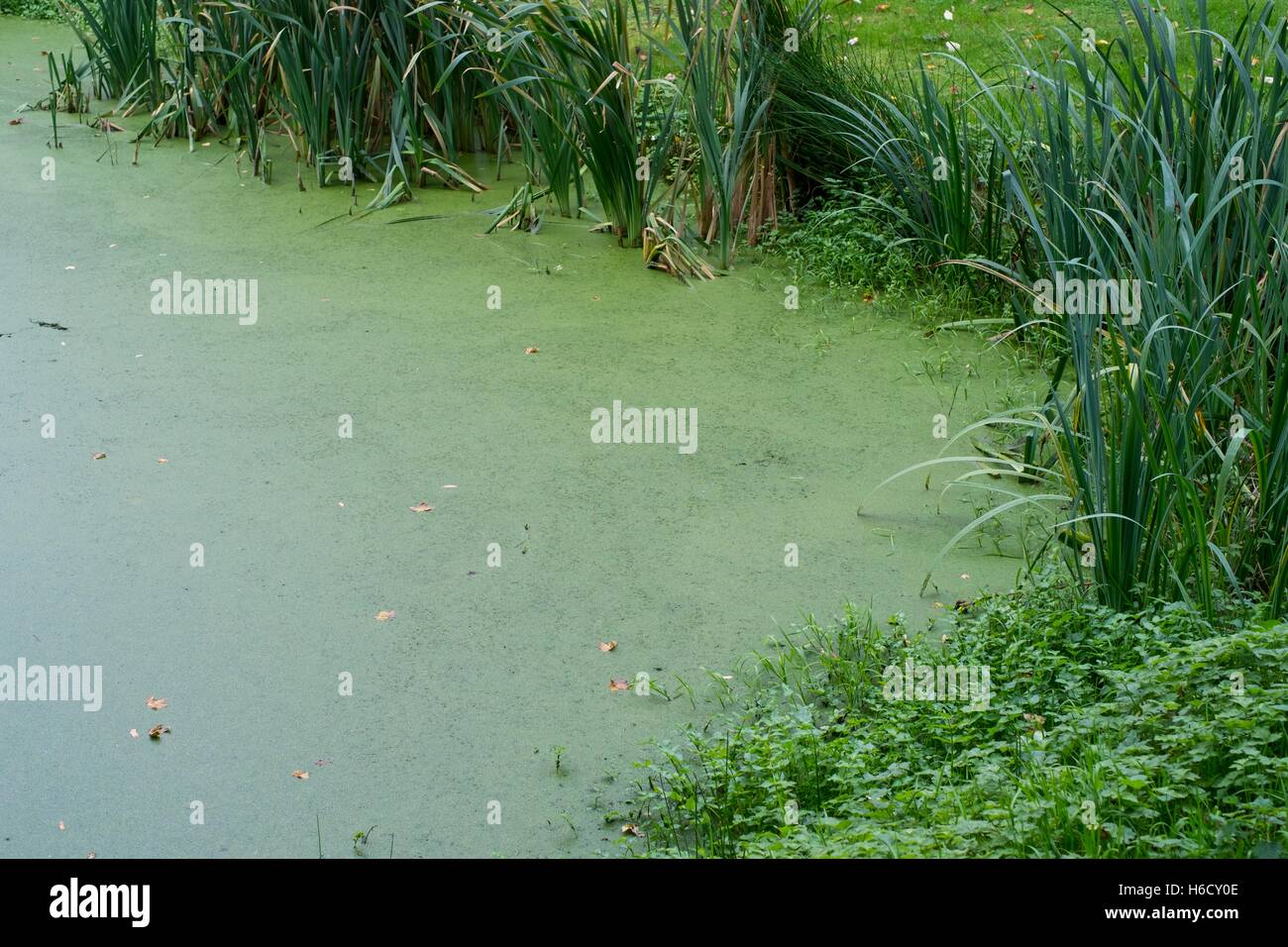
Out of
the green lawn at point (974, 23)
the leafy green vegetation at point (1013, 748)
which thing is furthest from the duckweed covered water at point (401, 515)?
the green lawn at point (974, 23)

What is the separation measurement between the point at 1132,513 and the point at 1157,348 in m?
0.42

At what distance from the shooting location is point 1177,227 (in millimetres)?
3721

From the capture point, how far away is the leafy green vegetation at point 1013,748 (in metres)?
2.37

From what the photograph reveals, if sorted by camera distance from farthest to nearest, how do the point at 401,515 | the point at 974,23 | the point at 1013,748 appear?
the point at 974,23 < the point at 401,515 < the point at 1013,748

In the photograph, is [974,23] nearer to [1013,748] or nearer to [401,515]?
[401,515]

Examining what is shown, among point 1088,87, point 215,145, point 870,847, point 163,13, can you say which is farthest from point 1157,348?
point 163,13

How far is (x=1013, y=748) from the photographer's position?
107 inches

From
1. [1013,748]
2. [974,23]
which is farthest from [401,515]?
[974,23]

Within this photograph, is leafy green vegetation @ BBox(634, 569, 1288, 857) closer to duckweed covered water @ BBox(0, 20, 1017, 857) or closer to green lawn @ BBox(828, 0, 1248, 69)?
duckweed covered water @ BBox(0, 20, 1017, 857)

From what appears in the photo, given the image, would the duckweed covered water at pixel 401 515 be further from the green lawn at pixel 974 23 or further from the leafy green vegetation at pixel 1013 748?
the green lawn at pixel 974 23

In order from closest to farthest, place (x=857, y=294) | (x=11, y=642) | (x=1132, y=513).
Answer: (x=1132, y=513) < (x=11, y=642) < (x=857, y=294)

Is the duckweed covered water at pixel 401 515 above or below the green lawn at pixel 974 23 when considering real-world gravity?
below

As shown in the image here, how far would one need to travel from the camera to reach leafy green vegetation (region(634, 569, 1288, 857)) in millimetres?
2371
